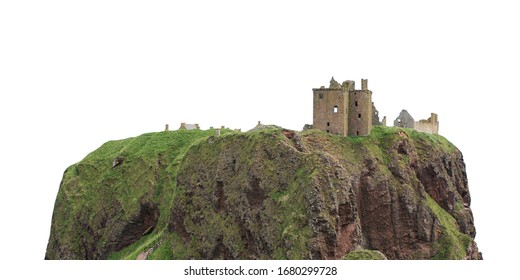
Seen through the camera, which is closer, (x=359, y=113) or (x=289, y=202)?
(x=289, y=202)

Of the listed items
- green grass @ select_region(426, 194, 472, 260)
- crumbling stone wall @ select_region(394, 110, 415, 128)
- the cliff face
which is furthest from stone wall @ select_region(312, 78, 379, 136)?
crumbling stone wall @ select_region(394, 110, 415, 128)

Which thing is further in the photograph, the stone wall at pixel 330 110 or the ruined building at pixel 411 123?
the ruined building at pixel 411 123

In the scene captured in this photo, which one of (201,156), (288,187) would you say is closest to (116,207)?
(201,156)

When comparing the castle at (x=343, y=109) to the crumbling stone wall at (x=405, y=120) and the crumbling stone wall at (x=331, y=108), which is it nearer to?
the crumbling stone wall at (x=331, y=108)

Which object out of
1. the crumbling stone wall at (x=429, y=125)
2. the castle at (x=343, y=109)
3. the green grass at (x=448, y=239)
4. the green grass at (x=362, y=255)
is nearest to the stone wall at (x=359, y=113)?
the castle at (x=343, y=109)

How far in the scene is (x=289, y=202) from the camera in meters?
98.4

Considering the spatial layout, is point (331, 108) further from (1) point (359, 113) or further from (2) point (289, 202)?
(2) point (289, 202)

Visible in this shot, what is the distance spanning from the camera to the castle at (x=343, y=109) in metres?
107

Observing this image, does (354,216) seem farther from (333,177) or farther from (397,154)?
(397,154)

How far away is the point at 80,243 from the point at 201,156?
24.6m

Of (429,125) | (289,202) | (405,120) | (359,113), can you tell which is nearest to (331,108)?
(359,113)

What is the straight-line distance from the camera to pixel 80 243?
5044 inches

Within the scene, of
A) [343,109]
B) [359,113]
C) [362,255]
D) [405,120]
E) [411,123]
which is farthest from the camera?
[405,120]

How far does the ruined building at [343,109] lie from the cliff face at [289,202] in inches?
55.6
